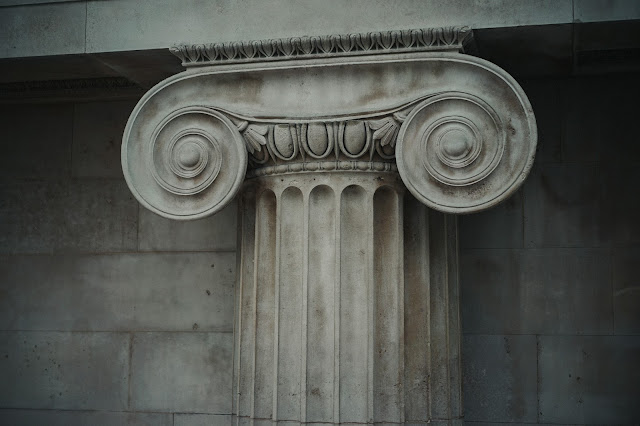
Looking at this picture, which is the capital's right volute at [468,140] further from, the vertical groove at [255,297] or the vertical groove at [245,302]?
the vertical groove at [245,302]

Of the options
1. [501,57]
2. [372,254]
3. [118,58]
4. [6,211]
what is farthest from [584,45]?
[6,211]

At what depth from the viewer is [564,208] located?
10.1 m

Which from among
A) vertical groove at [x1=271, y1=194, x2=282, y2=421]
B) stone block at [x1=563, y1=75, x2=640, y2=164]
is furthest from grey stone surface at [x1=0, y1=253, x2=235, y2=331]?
stone block at [x1=563, y1=75, x2=640, y2=164]

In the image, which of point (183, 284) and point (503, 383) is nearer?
point (503, 383)

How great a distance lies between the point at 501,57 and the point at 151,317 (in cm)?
519

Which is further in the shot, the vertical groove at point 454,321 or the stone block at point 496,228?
the stone block at point 496,228

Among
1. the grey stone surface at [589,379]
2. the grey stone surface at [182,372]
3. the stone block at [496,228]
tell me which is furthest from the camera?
the grey stone surface at [182,372]

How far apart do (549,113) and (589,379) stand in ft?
9.85

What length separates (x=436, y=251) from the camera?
8859 millimetres

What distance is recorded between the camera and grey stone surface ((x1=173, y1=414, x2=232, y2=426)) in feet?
34.4

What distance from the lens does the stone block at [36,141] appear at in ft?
37.7

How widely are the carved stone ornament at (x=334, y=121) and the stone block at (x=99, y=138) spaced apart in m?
2.70

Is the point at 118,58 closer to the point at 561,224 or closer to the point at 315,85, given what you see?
the point at 315,85

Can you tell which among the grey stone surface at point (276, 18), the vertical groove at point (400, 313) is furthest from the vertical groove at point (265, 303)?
the grey stone surface at point (276, 18)
